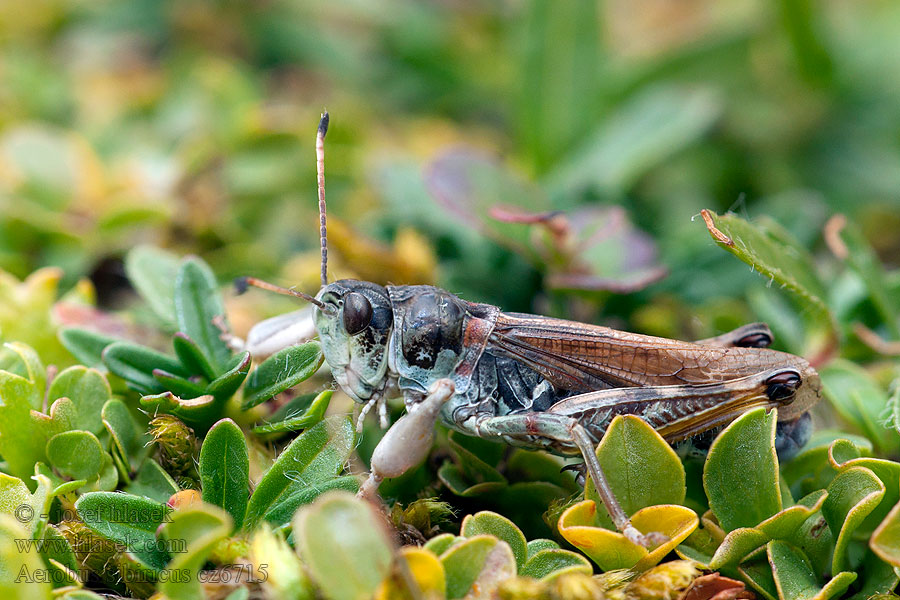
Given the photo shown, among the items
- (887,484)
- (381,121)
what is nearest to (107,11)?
(381,121)

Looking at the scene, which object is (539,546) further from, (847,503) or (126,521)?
(126,521)

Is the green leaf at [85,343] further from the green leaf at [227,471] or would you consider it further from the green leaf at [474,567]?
the green leaf at [474,567]

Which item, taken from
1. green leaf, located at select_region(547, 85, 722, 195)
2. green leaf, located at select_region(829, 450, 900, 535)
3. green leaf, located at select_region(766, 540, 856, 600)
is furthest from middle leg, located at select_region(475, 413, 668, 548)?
green leaf, located at select_region(547, 85, 722, 195)

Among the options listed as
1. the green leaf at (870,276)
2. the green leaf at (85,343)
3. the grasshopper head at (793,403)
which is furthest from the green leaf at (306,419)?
the green leaf at (870,276)

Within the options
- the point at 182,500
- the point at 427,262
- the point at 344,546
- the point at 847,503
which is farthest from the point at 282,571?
the point at 427,262

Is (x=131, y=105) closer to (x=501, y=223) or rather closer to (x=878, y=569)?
(x=501, y=223)

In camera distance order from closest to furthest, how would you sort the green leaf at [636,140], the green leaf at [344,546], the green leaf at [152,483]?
the green leaf at [344,546]
the green leaf at [152,483]
the green leaf at [636,140]
